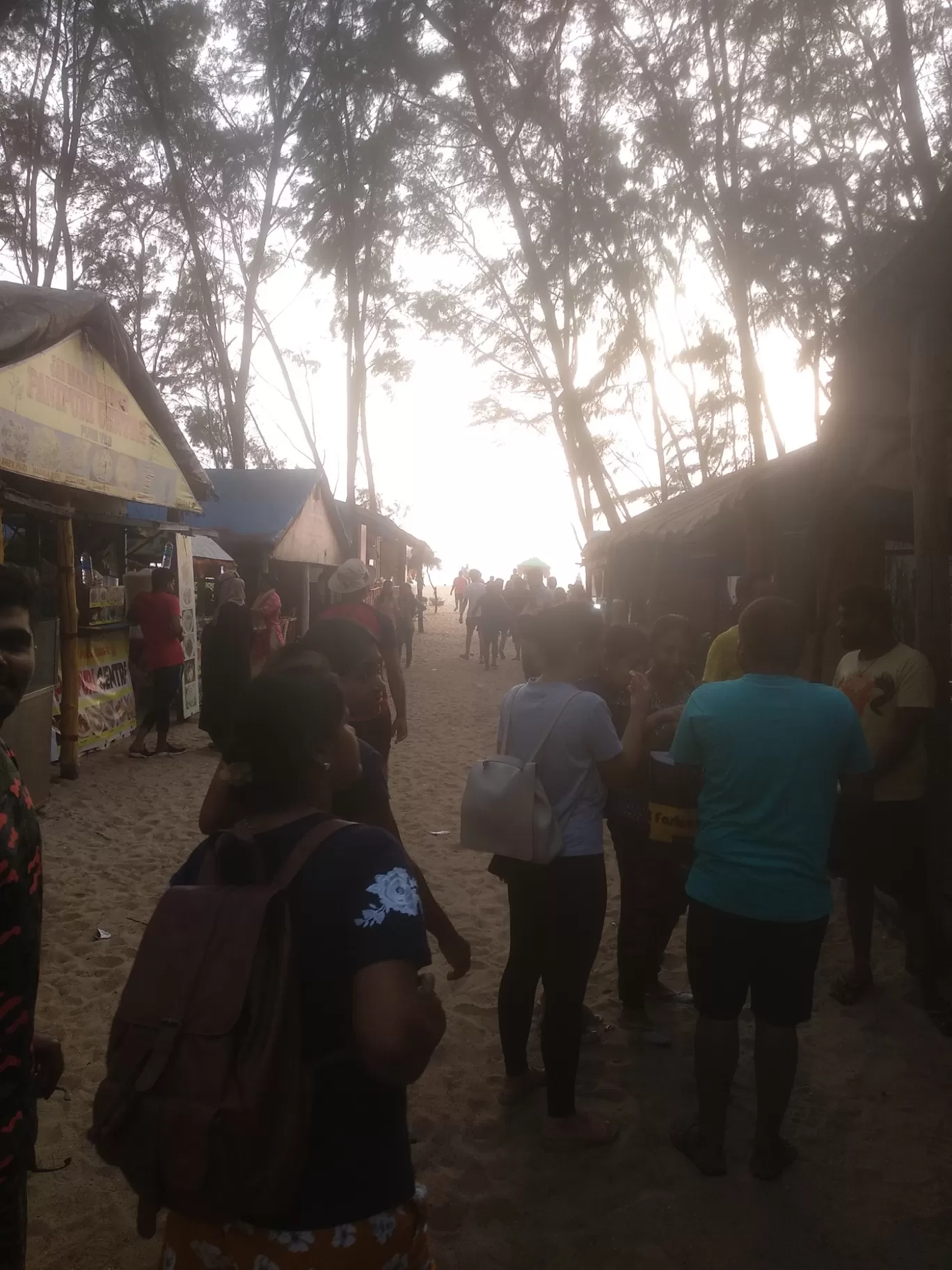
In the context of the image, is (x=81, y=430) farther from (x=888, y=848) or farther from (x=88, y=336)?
(x=888, y=848)

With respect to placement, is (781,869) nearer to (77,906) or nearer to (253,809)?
(253,809)

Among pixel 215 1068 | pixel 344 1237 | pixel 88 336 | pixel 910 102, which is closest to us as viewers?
pixel 215 1068

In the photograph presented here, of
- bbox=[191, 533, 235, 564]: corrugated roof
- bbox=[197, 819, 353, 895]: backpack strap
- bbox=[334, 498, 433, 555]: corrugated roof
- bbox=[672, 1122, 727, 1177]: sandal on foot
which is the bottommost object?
bbox=[672, 1122, 727, 1177]: sandal on foot

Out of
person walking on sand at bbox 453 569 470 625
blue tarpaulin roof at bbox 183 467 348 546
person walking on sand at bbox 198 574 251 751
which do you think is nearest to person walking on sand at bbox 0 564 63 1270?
person walking on sand at bbox 198 574 251 751

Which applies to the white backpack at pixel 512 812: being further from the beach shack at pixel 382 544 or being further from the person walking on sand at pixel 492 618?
the beach shack at pixel 382 544

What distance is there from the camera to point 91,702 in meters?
9.10

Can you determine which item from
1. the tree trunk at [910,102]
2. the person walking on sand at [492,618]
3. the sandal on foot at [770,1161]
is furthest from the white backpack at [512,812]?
the person walking on sand at [492,618]

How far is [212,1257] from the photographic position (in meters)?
1.38

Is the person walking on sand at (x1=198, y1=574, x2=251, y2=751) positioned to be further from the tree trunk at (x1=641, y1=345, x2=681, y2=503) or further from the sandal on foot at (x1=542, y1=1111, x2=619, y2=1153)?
the tree trunk at (x1=641, y1=345, x2=681, y2=503)

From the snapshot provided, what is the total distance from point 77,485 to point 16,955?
6.84m

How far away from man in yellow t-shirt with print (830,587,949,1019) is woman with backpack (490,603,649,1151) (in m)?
1.35

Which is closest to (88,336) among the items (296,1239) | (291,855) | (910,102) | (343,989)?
(291,855)

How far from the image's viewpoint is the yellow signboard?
6.64 metres

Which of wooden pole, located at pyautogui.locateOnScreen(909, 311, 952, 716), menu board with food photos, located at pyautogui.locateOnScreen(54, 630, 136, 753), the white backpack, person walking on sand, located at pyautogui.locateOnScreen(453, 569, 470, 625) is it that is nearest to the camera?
the white backpack
